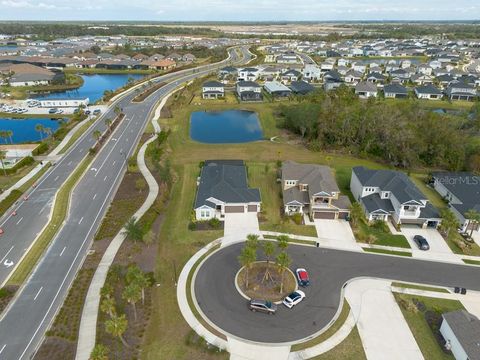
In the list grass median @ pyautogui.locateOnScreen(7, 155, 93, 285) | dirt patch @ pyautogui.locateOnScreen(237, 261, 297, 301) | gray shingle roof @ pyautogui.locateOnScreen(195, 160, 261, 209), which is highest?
gray shingle roof @ pyautogui.locateOnScreen(195, 160, 261, 209)

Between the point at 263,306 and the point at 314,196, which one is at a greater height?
the point at 314,196

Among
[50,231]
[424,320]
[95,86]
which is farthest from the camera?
[95,86]

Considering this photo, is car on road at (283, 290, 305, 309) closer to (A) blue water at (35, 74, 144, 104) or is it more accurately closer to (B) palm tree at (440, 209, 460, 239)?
(B) palm tree at (440, 209, 460, 239)

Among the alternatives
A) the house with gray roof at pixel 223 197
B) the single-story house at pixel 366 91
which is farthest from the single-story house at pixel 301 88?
the house with gray roof at pixel 223 197

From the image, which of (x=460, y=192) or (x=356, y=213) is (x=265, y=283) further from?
(x=460, y=192)

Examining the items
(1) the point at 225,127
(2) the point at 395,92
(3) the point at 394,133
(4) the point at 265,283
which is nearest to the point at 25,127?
(1) the point at 225,127

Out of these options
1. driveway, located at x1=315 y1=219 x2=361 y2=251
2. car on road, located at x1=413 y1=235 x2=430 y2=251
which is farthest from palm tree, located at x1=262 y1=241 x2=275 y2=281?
car on road, located at x1=413 y1=235 x2=430 y2=251

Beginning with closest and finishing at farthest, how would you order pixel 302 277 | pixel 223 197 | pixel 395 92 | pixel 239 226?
pixel 302 277, pixel 239 226, pixel 223 197, pixel 395 92
